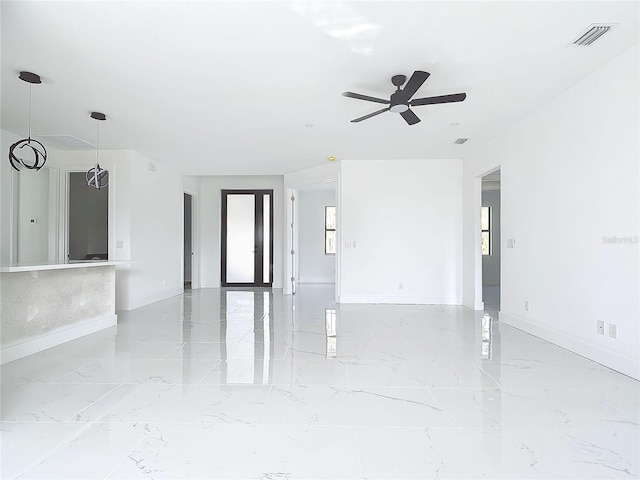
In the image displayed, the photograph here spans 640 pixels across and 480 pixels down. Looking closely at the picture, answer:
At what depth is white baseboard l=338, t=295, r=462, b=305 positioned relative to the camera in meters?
6.42

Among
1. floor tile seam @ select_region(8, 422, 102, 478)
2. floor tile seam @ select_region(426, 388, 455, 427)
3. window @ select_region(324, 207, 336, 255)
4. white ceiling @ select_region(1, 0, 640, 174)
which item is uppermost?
white ceiling @ select_region(1, 0, 640, 174)

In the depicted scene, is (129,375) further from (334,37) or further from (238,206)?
(238,206)

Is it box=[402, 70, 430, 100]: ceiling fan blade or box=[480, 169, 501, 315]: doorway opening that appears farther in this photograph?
box=[480, 169, 501, 315]: doorway opening

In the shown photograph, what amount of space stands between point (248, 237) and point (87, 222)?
11.3 feet

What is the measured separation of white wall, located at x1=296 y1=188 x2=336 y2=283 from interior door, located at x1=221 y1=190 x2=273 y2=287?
1375 mm

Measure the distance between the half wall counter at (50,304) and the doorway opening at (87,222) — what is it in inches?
144

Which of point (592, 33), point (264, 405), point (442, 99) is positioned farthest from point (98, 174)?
point (592, 33)

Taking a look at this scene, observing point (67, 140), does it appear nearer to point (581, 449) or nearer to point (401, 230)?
point (401, 230)

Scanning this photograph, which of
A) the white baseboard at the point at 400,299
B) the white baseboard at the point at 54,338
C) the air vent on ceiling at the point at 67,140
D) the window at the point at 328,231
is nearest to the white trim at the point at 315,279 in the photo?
the window at the point at 328,231

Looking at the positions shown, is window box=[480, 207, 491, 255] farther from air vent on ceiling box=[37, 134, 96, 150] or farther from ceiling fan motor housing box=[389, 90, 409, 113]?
air vent on ceiling box=[37, 134, 96, 150]

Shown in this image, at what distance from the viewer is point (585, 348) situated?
10.9ft

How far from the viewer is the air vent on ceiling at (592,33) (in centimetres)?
252

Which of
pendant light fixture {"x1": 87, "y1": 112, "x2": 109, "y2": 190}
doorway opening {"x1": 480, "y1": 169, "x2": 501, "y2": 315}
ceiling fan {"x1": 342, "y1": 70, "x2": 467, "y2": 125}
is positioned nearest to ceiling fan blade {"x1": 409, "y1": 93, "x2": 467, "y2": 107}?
ceiling fan {"x1": 342, "y1": 70, "x2": 467, "y2": 125}

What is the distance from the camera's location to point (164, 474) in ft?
5.26
